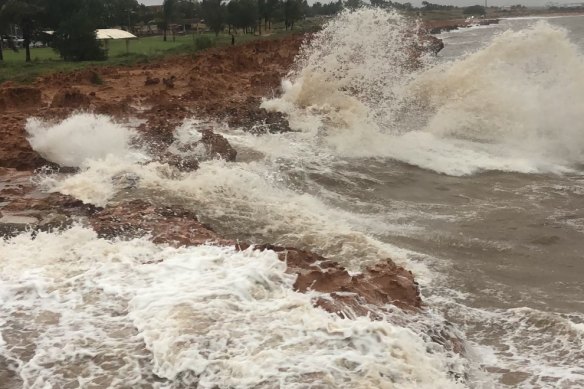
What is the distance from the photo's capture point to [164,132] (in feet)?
38.7

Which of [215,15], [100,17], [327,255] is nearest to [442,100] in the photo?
[327,255]

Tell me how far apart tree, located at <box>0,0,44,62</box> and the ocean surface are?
20.2 m

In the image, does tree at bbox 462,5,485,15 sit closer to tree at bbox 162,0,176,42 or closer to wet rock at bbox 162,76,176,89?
tree at bbox 162,0,176,42

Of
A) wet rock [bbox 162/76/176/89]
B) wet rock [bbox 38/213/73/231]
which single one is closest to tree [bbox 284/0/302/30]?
wet rock [bbox 162/76/176/89]

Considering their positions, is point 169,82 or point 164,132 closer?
point 164,132

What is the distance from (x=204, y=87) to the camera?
17.1 metres

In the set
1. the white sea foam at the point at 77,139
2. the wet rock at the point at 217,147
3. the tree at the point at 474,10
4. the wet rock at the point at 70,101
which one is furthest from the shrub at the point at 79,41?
the tree at the point at 474,10

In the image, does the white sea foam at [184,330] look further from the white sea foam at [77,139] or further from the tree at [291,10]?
the tree at [291,10]

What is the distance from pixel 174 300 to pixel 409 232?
148 inches

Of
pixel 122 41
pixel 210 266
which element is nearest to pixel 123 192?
pixel 210 266

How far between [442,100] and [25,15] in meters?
24.1

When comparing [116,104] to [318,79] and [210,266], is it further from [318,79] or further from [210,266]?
[210,266]

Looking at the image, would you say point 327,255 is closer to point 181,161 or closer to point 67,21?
point 181,161

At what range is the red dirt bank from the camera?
557cm
